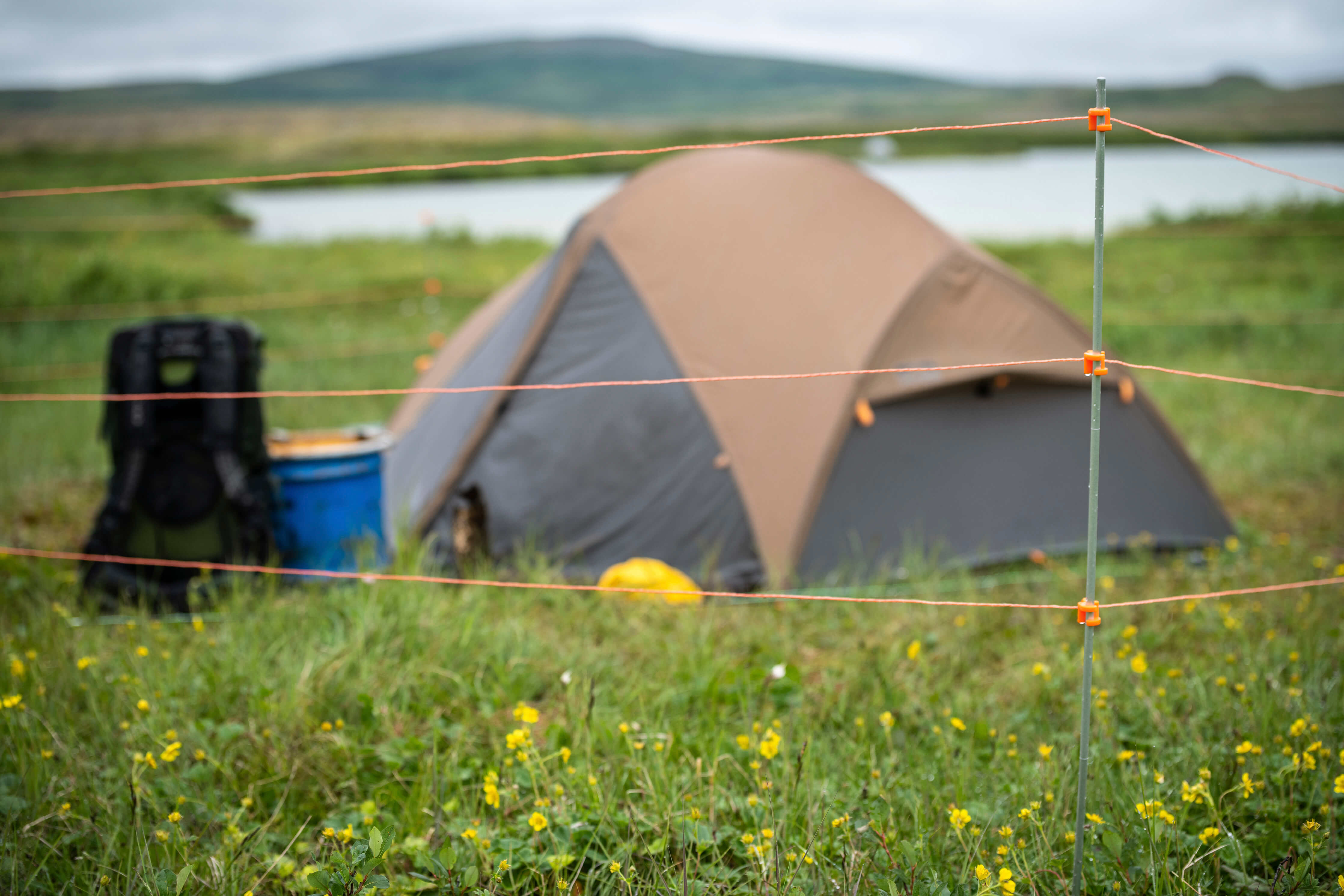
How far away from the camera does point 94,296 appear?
30.9 ft

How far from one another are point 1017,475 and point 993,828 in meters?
2.15

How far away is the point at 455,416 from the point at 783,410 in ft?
4.90

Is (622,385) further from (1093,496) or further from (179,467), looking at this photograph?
(1093,496)

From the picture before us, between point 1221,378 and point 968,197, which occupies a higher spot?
point 968,197

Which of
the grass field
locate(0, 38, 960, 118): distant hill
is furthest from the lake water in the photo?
locate(0, 38, 960, 118): distant hill

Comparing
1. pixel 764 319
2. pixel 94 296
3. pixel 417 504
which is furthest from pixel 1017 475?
pixel 94 296

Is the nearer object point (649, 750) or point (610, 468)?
point (649, 750)

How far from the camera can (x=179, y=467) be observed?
3.43m

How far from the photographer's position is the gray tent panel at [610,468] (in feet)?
12.0

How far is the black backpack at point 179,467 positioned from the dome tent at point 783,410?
28.9 inches

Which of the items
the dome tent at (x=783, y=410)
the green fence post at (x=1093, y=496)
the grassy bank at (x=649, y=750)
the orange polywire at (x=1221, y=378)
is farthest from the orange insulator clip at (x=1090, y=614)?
the dome tent at (x=783, y=410)

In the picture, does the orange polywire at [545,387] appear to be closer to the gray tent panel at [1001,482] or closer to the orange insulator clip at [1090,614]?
the gray tent panel at [1001,482]

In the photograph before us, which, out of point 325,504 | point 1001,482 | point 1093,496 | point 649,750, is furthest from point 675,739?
point 1001,482

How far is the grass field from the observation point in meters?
1.88
